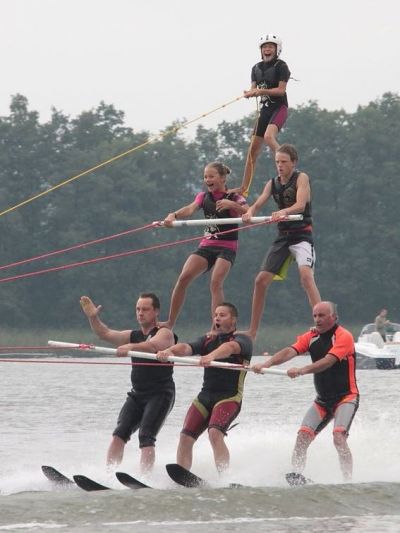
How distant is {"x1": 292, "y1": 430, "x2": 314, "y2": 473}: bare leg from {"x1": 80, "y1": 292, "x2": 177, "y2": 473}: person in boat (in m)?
1.30

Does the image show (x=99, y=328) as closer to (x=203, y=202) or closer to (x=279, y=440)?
(x=203, y=202)

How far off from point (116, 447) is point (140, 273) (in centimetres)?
6252

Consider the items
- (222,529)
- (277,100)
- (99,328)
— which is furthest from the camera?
(277,100)

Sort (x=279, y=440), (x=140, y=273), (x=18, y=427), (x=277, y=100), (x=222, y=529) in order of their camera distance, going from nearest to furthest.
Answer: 1. (x=222, y=529)
2. (x=277, y=100)
3. (x=279, y=440)
4. (x=18, y=427)
5. (x=140, y=273)

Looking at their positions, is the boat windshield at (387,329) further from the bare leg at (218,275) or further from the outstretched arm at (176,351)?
the outstretched arm at (176,351)

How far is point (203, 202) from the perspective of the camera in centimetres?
1534

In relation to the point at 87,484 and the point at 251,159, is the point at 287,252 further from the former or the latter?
the point at 87,484

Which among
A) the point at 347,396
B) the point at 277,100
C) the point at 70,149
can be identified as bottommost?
the point at 347,396

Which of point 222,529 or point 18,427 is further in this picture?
point 18,427

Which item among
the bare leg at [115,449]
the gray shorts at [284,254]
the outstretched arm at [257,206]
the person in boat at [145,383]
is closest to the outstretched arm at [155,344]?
the person in boat at [145,383]

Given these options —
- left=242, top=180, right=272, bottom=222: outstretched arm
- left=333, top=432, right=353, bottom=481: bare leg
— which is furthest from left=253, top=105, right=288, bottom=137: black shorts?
left=333, top=432, right=353, bottom=481: bare leg

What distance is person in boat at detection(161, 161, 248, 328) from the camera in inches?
595

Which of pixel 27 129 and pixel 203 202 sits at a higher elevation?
pixel 27 129

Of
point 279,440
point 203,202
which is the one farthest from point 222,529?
point 279,440
